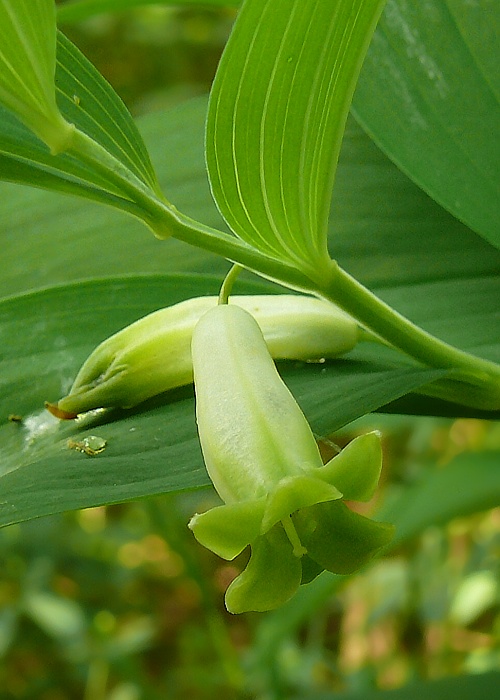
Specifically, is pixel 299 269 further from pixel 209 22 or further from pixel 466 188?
pixel 209 22

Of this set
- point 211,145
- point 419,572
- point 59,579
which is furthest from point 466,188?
point 59,579

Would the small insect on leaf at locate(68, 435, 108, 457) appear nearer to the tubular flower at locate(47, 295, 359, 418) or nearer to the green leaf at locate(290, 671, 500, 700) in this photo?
the tubular flower at locate(47, 295, 359, 418)

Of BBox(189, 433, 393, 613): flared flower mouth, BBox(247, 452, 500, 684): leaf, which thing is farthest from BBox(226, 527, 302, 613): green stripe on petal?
BBox(247, 452, 500, 684): leaf

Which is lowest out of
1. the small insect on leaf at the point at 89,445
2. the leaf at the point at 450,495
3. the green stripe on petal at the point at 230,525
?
the leaf at the point at 450,495

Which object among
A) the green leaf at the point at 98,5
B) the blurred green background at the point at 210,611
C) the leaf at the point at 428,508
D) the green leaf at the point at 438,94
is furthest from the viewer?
the blurred green background at the point at 210,611

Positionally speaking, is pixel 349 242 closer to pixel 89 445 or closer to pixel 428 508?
pixel 89 445

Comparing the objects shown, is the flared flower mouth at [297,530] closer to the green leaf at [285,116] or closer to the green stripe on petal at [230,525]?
the green stripe on petal at [230,525]

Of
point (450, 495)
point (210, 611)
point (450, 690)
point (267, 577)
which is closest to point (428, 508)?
point (450, 495)

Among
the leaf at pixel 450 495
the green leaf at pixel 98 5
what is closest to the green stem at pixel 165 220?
the green leaf at pixel 98 5

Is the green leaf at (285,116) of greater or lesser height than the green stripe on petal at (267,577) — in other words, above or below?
above
